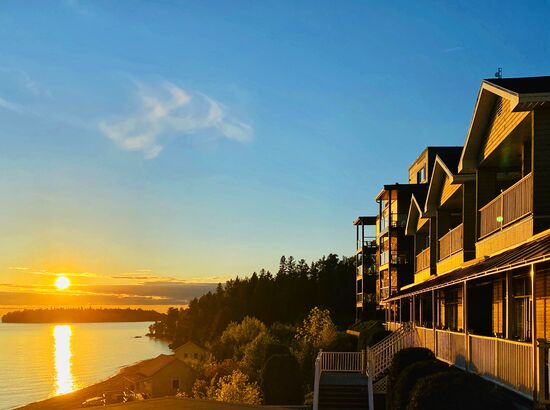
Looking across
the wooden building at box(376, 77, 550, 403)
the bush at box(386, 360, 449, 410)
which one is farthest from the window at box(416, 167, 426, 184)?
the bush at box(386, 360, 449, 410)

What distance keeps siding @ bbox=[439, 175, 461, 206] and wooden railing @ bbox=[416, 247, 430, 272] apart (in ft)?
12.6

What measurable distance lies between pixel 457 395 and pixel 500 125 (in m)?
10.4

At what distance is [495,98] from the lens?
20734 millimetres

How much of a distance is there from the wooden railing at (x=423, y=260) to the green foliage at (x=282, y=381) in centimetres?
1077

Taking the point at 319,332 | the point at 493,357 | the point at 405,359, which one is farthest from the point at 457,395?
the point at 319,332

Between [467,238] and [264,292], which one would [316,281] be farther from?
[467,238]

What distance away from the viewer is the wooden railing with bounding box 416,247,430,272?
33.7m

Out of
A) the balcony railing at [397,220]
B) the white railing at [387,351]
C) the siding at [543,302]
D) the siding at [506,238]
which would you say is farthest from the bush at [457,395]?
the balcony railing at [397,220]

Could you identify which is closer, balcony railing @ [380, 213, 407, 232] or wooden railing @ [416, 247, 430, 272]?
wooden railing @ [416, 247, 430, 272]

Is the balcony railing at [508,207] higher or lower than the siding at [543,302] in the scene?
higher

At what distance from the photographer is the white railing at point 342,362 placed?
33500 millimetres

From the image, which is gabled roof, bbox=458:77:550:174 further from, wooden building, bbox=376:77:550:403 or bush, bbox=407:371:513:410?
bush, bbox=407:371:513:410

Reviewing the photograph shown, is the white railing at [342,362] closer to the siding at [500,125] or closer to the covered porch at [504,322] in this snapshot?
the covered porch at [504,322]

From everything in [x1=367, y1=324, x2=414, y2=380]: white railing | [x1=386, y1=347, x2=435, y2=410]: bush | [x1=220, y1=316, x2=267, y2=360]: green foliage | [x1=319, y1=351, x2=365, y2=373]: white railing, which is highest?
[x1=386, y1=347, x2=435, y2=410]: bush
